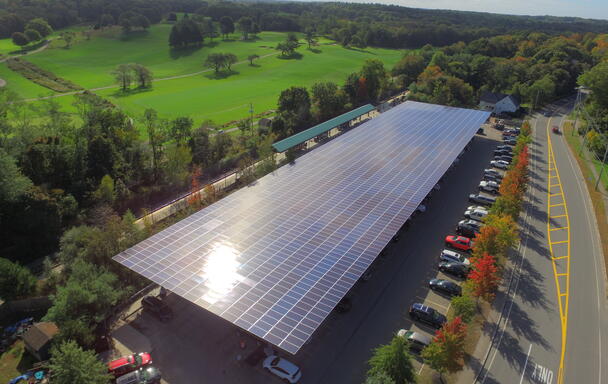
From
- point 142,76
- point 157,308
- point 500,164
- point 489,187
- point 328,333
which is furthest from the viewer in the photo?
point 142,76

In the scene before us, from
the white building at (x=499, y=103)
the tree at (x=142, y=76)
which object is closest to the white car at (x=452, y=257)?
the white building at (x=499, y=103)

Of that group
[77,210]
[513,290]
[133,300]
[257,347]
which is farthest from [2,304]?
[513,290]

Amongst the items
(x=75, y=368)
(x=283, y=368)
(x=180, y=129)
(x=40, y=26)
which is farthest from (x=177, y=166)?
(x=40, y=26)

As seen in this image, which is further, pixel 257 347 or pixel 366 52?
pixel 366 52

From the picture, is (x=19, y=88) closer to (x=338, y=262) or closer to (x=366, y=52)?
(x=338, y=262)

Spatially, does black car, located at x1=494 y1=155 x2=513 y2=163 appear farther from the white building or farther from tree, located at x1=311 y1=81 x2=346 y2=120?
tree, located at x1=311 y1=81 x2=346 y2=120

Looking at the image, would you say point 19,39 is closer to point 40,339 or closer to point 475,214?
point 40,339
